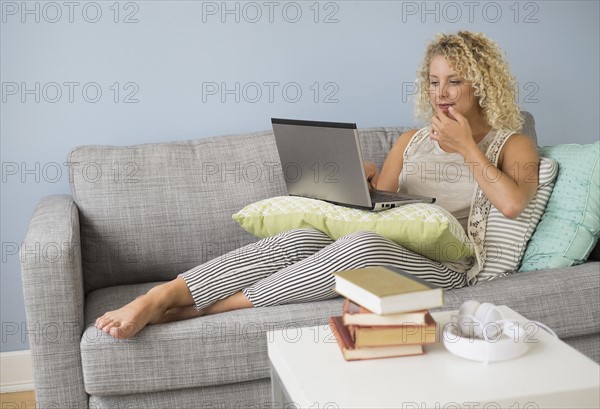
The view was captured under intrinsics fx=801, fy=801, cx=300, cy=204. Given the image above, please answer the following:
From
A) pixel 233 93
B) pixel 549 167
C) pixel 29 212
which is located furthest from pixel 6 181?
pixel 549 167

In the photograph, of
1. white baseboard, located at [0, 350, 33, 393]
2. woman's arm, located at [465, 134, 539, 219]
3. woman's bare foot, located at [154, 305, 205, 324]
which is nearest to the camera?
woman's bare foot, located at [154, 305, 205, 324]

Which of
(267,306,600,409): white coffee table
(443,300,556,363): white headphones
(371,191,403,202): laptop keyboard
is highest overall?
(371,191,403,202): laptop keyboard

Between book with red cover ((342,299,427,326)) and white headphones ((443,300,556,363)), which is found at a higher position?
book with red cover ((342,299,427,326))

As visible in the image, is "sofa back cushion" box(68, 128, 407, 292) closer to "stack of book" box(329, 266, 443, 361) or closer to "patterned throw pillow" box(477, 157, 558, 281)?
"patterned throw pillow" box(477, 157, 558, 281)

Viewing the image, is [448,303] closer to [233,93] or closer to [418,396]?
[418,396]

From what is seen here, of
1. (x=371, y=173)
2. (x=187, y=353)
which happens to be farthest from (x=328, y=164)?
(x=187, y=353)

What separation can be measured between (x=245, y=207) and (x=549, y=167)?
86 centimetres

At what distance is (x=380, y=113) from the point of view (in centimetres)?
279

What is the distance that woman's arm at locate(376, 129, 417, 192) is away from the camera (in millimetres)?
2471

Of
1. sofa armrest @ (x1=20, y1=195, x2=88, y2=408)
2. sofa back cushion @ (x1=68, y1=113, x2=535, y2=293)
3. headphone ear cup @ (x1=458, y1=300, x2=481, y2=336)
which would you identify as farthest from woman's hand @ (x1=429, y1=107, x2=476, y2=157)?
sofa armrest @ (x1=20, y1=195, x2=88, y2=408)

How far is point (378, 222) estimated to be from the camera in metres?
2.08

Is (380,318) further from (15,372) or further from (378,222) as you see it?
(15,372)

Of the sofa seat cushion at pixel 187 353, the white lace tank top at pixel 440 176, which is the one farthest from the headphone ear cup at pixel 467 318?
the white lace tank top at pixel 440 176

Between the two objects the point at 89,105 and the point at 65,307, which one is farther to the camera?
the point at 89,105
